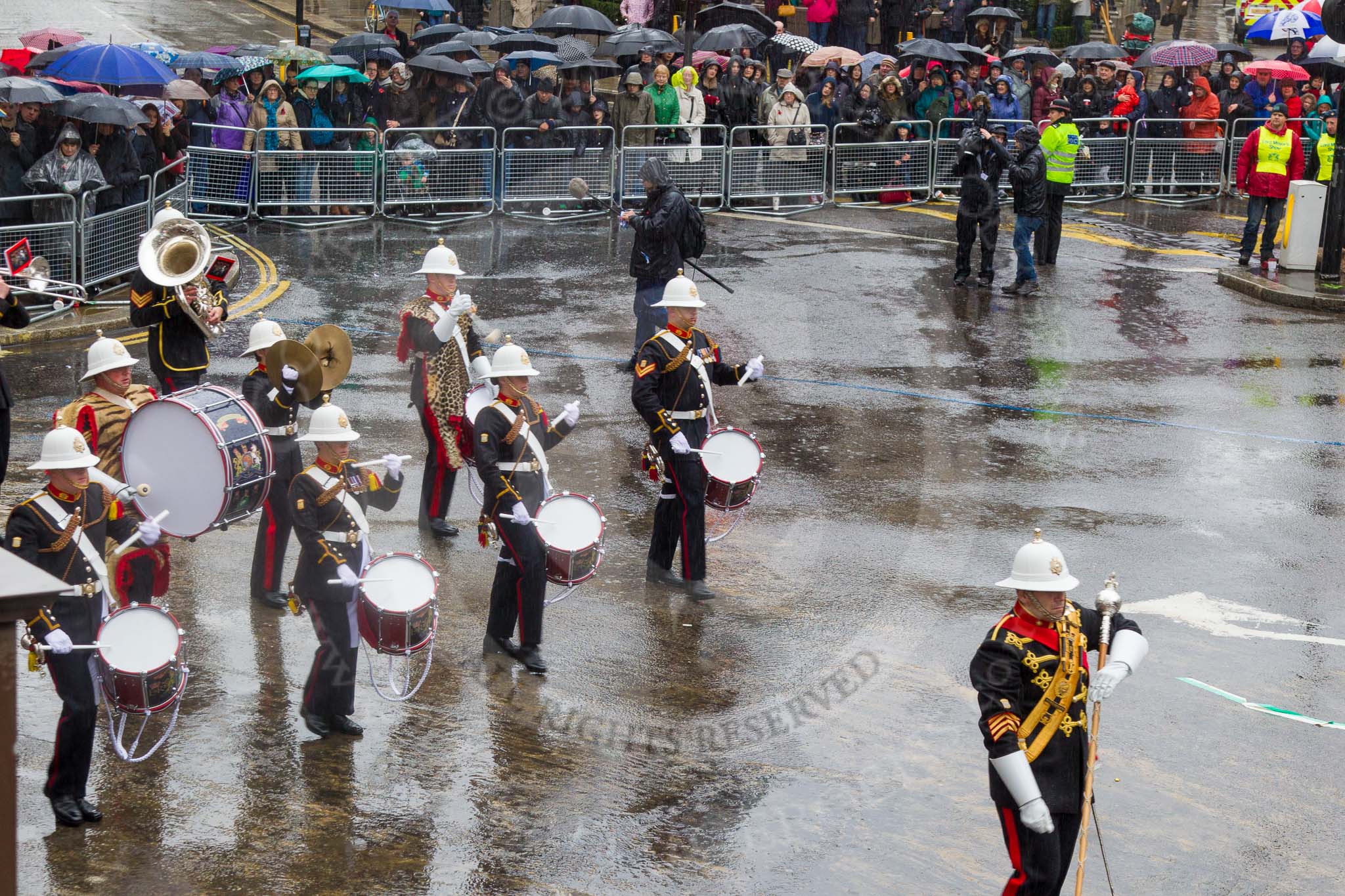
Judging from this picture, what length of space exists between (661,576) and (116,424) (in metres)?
3.58

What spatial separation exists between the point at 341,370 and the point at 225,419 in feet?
6.52

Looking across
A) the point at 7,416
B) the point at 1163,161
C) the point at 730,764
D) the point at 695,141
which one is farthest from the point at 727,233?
the point at 730,764

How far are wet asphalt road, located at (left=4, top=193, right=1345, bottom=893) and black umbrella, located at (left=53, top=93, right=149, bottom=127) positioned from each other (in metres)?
2.57

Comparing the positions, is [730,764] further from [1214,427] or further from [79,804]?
[1214,427]

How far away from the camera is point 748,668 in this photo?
971cm

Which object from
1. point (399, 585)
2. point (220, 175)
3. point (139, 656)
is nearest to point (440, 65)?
point (220, 175)

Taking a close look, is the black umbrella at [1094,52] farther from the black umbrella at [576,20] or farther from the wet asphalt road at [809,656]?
the wet asphalt road at [809,656]

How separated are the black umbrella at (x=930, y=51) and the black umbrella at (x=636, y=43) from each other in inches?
138

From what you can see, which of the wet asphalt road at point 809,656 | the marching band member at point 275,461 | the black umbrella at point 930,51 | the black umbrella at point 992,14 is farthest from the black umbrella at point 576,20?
the marching band member at point 275,461

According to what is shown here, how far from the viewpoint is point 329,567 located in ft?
27.9

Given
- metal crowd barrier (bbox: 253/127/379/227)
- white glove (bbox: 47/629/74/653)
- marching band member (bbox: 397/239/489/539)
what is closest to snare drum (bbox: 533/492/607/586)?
marching band member (bbox: 397/239/489/539)

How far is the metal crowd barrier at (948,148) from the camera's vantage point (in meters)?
24.2

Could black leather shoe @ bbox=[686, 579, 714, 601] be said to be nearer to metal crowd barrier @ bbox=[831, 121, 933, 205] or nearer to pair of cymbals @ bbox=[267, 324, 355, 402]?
pair of cymbals @ bbox=[267, 324, 355, 402]

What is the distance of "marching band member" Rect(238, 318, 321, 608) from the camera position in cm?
1020
